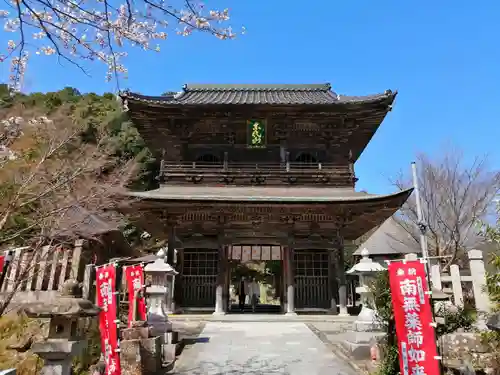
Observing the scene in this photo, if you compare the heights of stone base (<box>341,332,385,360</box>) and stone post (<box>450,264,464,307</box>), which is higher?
stone post (<box>450,264,464,307</box>)

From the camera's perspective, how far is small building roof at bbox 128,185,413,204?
12734 millimetres

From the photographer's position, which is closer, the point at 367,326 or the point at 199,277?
the point at 367,326

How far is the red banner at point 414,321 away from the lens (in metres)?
4.78

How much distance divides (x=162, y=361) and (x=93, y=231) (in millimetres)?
5923

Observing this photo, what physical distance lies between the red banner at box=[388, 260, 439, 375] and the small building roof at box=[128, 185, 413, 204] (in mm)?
7729

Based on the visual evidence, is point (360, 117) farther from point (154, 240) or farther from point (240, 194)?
point (154, 240)

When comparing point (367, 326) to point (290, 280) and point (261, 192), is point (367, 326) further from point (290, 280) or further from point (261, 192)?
point (261, 192)

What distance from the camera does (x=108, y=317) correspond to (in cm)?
536

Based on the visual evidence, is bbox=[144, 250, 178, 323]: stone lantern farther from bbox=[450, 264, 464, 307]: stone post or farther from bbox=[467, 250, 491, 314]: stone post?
bbox=[467, 250, 491, 314]: stone post

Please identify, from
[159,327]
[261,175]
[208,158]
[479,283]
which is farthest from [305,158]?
[159,327]

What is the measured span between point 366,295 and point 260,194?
23.1 feet

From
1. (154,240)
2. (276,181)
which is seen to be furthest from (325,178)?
(154,240)

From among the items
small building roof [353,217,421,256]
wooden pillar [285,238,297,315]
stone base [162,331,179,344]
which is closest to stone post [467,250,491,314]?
stone base [162,331,179,344]

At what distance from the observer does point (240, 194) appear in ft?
44.8
